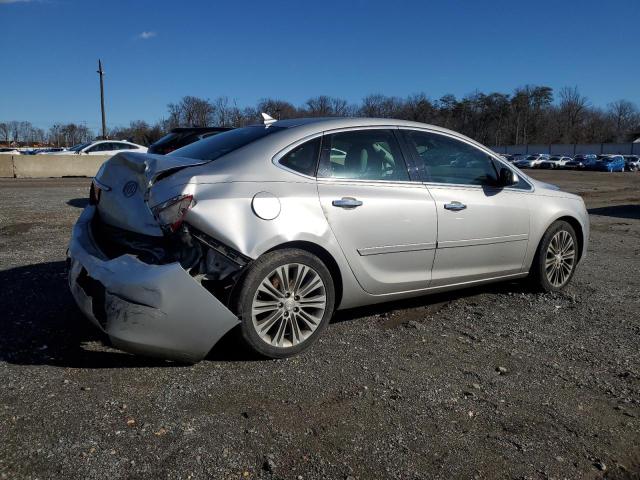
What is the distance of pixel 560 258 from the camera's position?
5293mm

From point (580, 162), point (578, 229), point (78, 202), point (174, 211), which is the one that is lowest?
point (578, 229)

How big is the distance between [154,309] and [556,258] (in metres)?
3.87

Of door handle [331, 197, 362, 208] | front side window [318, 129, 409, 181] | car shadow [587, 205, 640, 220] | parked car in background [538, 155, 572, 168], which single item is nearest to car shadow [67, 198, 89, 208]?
front side window [318, 129, 409, 181]

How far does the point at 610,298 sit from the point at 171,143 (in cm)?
866

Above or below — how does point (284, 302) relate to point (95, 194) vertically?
below

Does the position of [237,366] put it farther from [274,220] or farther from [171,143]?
[171,143]

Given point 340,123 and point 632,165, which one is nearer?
point 340,123

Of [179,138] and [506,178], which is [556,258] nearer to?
[506,178]

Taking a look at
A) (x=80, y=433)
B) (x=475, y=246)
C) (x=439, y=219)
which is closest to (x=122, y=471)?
(x=80, y=433)

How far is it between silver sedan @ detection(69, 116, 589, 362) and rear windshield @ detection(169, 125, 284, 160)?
0.07 ft

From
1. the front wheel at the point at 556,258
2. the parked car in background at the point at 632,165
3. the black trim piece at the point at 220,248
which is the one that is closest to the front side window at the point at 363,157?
the black trim piece at the point at 220,248

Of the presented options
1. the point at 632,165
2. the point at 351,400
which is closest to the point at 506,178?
the point at 351,400

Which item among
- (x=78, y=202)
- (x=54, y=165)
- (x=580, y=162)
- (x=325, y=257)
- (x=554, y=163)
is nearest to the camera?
(x=325, y=257)

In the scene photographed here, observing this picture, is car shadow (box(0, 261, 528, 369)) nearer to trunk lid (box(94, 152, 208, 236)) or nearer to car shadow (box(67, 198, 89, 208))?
trunk lid (box(94, 152, 208, 236))
